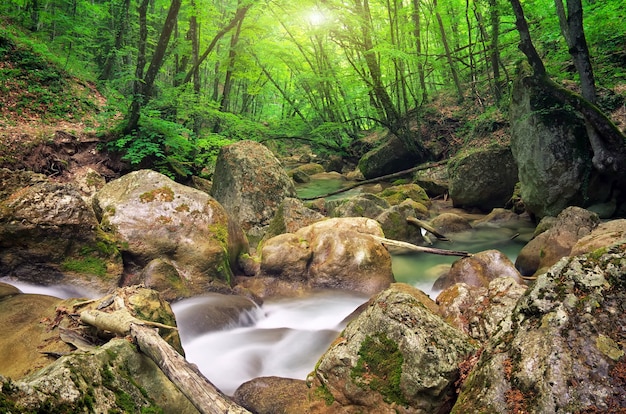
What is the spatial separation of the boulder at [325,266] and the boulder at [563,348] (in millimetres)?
4597

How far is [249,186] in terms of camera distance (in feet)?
33.5

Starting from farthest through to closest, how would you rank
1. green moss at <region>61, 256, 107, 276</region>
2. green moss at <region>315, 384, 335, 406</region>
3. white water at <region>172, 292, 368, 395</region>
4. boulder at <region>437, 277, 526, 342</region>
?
green moss at <region>61, 256, 107, 276</region> < white water at <region>172, 292, 368, 395</region> < boulder at <region>437, 277, 526, 342</region> < green moss at <region>315, 384, 335, 406</region>

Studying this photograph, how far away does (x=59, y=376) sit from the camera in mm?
2098

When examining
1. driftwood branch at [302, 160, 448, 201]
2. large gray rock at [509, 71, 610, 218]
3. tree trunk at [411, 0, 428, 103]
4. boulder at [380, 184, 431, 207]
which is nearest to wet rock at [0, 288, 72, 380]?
large gray rock at [509, 71, 610, 218]

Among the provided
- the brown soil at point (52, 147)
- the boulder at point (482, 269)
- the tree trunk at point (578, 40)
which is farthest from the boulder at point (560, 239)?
the brown soil at point (52, 147)

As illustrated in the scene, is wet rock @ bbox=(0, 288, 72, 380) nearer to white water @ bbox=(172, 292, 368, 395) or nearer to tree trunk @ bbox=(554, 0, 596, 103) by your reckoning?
Result: white water @ bbox=(172, 292, 368, 395)

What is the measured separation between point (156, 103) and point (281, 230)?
5.70 metres

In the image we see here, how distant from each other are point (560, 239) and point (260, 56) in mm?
14266

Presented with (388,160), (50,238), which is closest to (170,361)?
(50,238)

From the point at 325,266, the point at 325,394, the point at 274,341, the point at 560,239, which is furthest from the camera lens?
the point at 325,266

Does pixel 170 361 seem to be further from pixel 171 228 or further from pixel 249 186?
pixel 249 186

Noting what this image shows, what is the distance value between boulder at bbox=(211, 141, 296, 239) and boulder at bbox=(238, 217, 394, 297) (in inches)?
109

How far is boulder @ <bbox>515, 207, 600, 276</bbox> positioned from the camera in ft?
20.5

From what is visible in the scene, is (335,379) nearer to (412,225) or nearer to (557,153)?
(412,225)
